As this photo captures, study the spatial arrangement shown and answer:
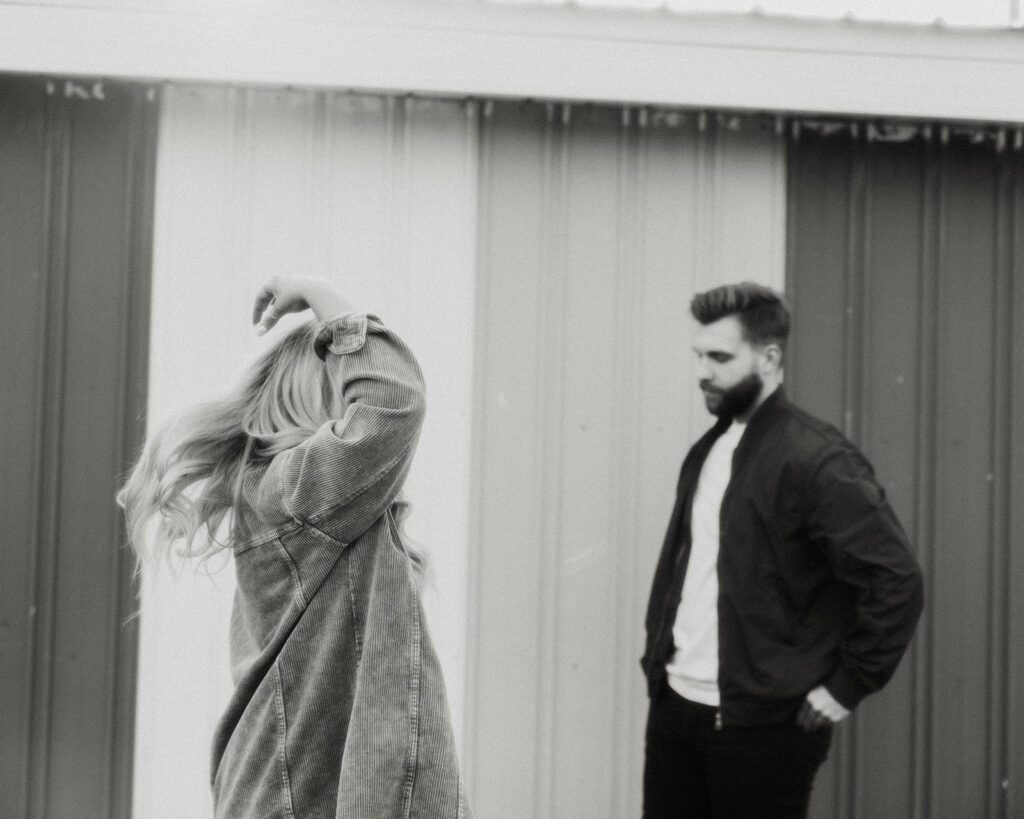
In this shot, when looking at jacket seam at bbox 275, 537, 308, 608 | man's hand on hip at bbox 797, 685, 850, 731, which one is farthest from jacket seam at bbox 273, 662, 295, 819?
man's hand on hip at bbox 797, 685, 850, 731

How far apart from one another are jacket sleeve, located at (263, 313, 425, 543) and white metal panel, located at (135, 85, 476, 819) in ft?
4.70

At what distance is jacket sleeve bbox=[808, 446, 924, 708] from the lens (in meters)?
2.46

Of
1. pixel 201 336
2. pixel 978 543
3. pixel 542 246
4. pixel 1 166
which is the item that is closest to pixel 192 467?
pixel 201 336

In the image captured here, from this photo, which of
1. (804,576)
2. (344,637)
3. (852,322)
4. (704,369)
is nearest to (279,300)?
(344,637)

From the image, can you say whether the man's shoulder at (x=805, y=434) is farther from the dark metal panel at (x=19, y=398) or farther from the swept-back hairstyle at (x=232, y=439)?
the dark metal panel at (x=19, y=398)

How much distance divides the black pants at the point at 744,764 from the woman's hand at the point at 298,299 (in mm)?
1563

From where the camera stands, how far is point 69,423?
323 cm

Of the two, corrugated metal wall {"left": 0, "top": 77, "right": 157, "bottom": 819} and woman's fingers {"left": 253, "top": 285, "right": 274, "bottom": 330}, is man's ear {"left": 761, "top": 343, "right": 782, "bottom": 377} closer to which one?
woman's fingers {"left": 253, "top": 285, "right": 274, "bottom": 330}

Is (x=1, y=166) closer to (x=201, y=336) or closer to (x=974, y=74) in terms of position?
(x=201, y=336)

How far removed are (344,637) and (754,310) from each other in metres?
1.60

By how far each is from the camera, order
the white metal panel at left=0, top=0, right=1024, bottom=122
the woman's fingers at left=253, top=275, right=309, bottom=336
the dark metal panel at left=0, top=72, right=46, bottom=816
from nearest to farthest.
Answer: the woman's fingers at left=253, top=275, right=309, bottom=336 < the white metal panel at left=0, top=0, right=1024, bottom=122 < the dark metal panel at left=0, top=72, right=46, bottom=816

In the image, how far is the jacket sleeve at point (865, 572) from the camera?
96.7 inches

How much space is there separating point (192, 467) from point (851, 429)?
243 centimetres

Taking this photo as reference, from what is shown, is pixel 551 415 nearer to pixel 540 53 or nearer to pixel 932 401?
pixel 540 53
